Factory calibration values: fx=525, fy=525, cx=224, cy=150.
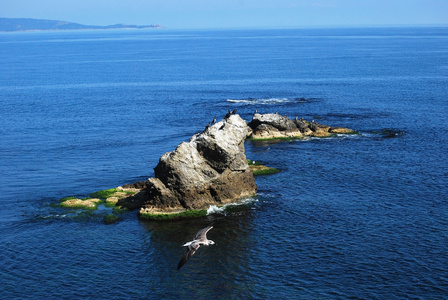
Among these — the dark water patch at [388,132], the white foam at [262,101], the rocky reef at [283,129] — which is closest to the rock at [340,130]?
the rocky reef at [283,129]


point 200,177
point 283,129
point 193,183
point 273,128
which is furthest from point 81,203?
point 283,129

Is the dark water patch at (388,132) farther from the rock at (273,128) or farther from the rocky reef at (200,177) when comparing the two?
the rocky reef at (200,177)

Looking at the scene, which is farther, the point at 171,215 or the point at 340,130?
the point at 340,130

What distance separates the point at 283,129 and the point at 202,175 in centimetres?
4081

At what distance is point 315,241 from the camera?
181ft

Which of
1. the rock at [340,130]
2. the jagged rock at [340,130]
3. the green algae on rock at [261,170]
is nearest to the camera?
the green algae on rock at [261,170]

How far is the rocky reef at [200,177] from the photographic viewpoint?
62.9 meters

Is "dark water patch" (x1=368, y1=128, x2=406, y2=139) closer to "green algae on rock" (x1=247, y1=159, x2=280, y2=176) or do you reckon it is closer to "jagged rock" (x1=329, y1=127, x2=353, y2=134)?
"jagged rock" (x1=329, y1=127, x2=353, y2=134)

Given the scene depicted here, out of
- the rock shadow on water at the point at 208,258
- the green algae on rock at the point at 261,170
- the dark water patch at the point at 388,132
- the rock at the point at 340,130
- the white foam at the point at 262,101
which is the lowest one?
the rock shadow on water at the point at 208,258

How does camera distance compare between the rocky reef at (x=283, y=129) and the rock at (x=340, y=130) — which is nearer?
the rocky reef at (x=283, y=129)

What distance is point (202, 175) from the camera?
64.9m

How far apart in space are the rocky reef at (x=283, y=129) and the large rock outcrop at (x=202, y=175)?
32.2 m

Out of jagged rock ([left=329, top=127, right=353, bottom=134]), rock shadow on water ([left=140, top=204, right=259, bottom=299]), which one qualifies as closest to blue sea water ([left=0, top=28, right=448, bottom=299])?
rock shadow on water ([left=140, top=204, right=259, bottom=299])

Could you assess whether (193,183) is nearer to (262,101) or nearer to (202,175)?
(202,175)
